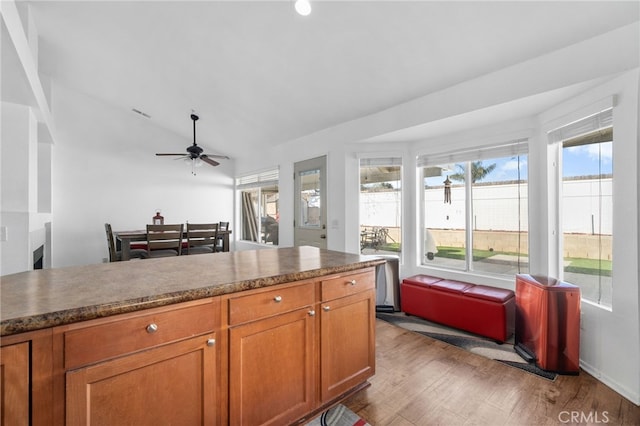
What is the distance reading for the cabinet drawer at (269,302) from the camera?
1.31 metres

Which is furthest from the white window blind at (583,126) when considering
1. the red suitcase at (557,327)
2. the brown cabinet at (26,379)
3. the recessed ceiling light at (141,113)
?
the recessed ceiling light at (141,113)

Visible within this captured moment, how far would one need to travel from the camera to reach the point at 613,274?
2.05 metres

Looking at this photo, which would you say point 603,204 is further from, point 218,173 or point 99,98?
point 99,98

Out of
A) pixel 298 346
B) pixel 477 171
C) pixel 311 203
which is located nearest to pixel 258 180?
pixel 311 203

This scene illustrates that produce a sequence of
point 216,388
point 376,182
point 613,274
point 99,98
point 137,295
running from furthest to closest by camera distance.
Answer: point 99,98, point 376,182, point 613,274, point 216,388, point 137,295

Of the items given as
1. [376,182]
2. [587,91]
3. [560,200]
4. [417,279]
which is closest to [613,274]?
[560,200]

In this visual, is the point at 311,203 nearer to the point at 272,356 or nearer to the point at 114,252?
the point at 114,252

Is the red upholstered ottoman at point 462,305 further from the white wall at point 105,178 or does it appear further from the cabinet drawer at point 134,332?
the white wall at point 105,178

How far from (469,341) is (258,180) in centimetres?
447

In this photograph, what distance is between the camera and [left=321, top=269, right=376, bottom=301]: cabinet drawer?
66.1 inches

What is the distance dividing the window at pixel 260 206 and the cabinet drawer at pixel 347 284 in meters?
3.43

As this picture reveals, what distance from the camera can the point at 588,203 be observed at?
239cm

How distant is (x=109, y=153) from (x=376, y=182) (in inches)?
189

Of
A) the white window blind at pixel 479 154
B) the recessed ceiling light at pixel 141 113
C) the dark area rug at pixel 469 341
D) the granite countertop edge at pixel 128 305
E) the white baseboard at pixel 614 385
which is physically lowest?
the dark area rug at pixel 469 341
